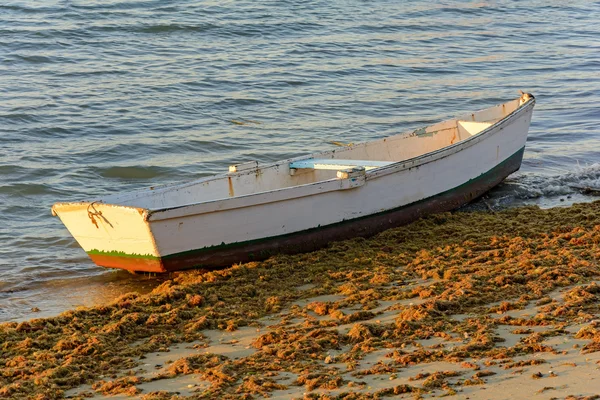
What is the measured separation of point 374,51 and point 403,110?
441 centimetres

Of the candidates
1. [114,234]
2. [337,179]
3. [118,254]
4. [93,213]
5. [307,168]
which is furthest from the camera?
[307,168]

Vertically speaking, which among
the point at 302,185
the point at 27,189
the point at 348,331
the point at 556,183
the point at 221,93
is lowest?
the point at 556,183

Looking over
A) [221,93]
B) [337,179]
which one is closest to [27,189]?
[337,179]

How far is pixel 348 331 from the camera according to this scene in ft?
19.5

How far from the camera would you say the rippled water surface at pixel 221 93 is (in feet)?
35.7

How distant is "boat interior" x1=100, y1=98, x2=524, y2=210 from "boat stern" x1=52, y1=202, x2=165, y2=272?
0.76ft

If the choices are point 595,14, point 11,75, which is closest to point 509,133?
point 11,75

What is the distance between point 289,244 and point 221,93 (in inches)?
324

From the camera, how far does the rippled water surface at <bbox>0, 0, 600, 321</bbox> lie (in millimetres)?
10867

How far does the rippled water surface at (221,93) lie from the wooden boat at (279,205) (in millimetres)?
603

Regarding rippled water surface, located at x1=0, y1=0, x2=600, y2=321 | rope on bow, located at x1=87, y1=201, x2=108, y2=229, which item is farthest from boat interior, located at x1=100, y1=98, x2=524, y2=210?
rippled water surface, located at x1=0, y1=0, x2=600, y2=321

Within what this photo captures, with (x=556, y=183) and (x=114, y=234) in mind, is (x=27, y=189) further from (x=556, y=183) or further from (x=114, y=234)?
(x=556, y=183)

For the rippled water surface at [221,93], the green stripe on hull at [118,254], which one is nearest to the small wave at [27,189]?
the rippled water surface at [221,93]

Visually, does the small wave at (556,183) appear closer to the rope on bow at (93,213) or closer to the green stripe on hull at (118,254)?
the green stripe on hull at (118,254)
